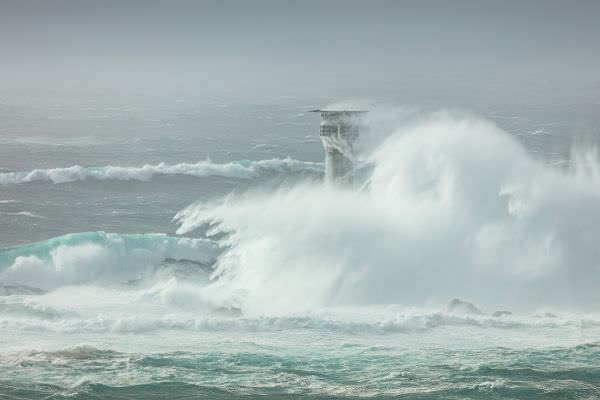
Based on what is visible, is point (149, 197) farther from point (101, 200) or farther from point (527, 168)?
point (527, 168)

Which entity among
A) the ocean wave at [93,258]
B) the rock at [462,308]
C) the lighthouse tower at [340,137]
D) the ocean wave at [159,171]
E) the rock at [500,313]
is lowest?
the rock at [500,313]

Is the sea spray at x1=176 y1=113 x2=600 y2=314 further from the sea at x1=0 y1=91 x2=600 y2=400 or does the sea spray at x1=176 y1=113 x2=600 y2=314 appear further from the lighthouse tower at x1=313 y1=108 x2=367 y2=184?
the lighthouse tower at x1=313 y1=108 x2=367 y2=184

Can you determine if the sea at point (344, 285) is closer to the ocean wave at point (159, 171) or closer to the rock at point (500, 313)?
the rock at point (500, 313)

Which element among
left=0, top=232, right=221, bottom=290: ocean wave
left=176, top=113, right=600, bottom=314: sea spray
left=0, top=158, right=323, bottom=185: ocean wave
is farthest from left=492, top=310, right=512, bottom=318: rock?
left=0, top=158, right=323, bottom=185: ocean wave

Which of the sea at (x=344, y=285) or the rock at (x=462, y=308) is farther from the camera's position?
the rock at (x=462, y=308)

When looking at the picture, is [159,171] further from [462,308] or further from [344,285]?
[462,308]

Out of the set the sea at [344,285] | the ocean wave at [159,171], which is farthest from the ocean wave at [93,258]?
the ocean wave at [159,171]
